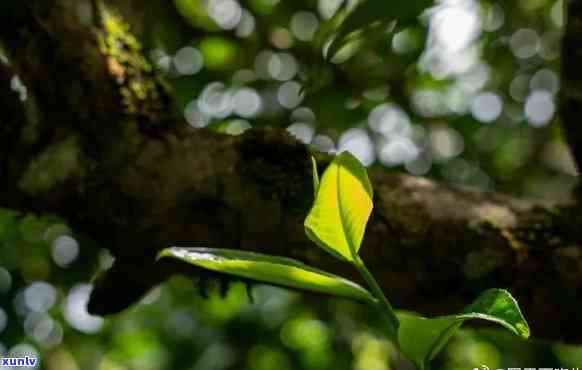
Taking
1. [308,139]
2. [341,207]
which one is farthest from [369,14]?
[308,139]

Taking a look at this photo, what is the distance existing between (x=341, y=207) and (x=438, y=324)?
9 cm

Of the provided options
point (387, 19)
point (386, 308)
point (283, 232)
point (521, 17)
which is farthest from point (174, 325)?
point (386, 308)

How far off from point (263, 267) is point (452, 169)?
54.8 inches

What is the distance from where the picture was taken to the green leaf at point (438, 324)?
49 cm

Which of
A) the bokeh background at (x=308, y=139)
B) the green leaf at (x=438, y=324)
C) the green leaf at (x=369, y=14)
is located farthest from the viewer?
the bokeh background at (x=308, y=139)

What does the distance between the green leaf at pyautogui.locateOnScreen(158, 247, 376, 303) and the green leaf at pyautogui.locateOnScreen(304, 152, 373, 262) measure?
0.06ft

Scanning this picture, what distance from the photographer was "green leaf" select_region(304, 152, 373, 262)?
50 cm

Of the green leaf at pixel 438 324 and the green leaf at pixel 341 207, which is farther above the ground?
the green leaf at pixel 341 207

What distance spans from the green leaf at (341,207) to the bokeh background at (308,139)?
101 cm

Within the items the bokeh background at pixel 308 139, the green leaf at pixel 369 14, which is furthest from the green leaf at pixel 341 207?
the bokeh background at pixel 308 139

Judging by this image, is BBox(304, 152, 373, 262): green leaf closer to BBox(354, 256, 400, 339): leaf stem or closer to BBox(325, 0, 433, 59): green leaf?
BBox(354, 256, 400, 339): leaf stem

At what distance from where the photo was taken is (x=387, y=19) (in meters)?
0.79

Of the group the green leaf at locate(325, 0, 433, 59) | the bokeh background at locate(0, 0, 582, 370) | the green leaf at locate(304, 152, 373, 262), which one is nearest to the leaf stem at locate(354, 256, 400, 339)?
the green leaf at locate(304, 152, 373, 262)

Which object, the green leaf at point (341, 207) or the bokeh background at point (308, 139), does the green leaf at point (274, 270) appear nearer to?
the green leaf at point (341, 207)
